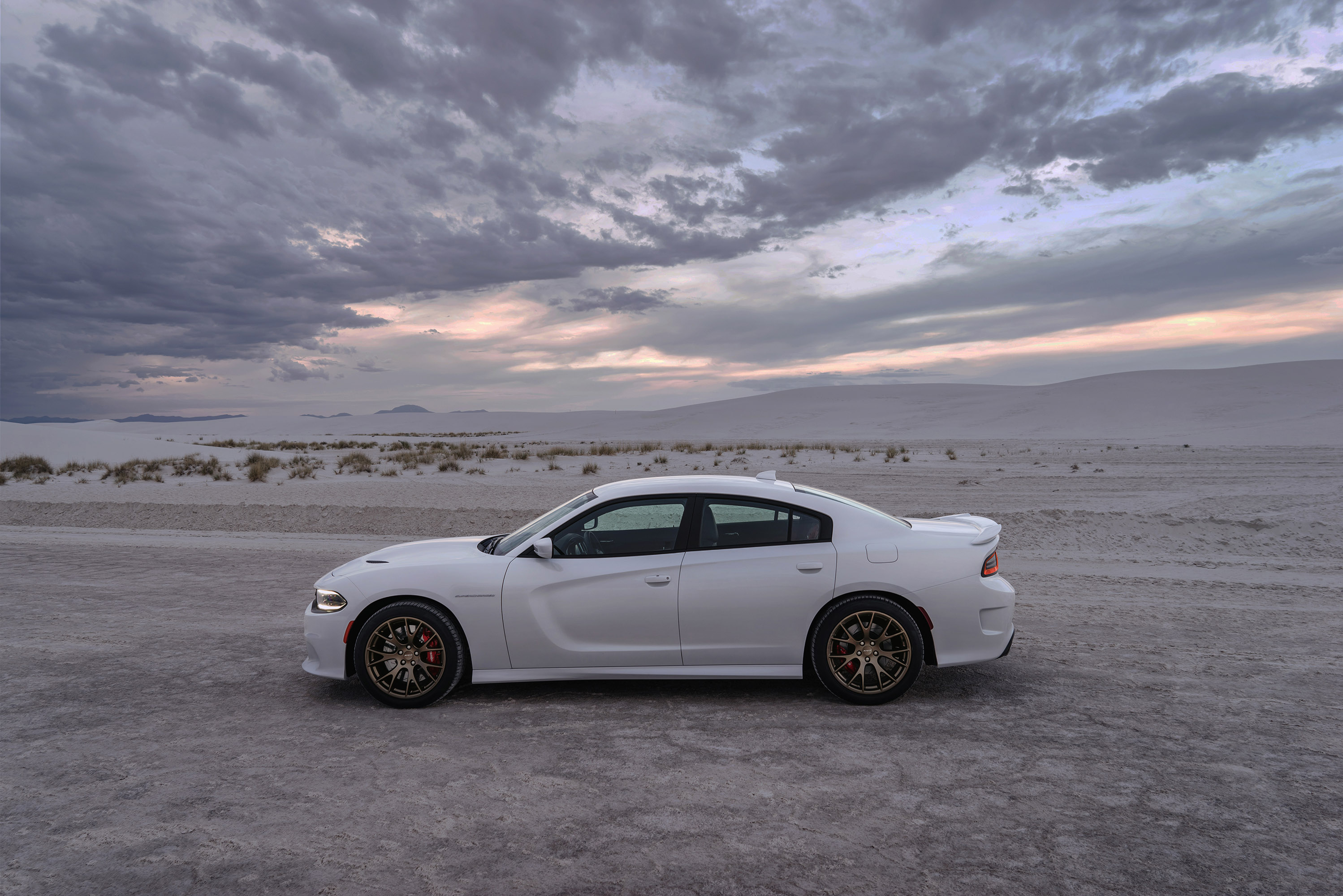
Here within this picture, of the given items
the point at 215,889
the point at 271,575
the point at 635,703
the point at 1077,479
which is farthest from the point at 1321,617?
the point at 1077,479

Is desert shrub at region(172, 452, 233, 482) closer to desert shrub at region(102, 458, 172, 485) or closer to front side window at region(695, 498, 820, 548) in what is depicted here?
desert shrub at region(102, 458, 172, 485)

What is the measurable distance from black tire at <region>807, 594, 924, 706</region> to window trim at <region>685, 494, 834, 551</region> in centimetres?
47

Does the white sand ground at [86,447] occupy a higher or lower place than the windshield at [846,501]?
higher

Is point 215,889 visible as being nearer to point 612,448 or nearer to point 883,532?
point 883,532

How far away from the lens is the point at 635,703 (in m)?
→ 5.38

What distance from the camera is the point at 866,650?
5.25m

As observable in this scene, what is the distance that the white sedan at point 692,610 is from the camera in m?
5.23

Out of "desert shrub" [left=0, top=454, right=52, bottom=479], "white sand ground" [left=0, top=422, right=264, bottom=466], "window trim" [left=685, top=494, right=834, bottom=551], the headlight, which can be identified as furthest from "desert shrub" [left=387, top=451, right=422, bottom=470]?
"window trim" [left=685, top=494, right=834, bottom=551]

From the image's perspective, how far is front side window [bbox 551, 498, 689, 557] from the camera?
542 centimetres

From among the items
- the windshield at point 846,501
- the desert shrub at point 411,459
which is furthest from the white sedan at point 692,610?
the desert shrub at point 411,459

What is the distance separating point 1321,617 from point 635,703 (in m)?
6.93

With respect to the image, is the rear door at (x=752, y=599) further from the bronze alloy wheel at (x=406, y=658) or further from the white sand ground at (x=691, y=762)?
the bronze alloy wheel at (x=406, y=658)

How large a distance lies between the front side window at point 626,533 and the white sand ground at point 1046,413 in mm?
42704

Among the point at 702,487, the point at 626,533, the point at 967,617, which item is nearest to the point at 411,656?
the point at 626,533
